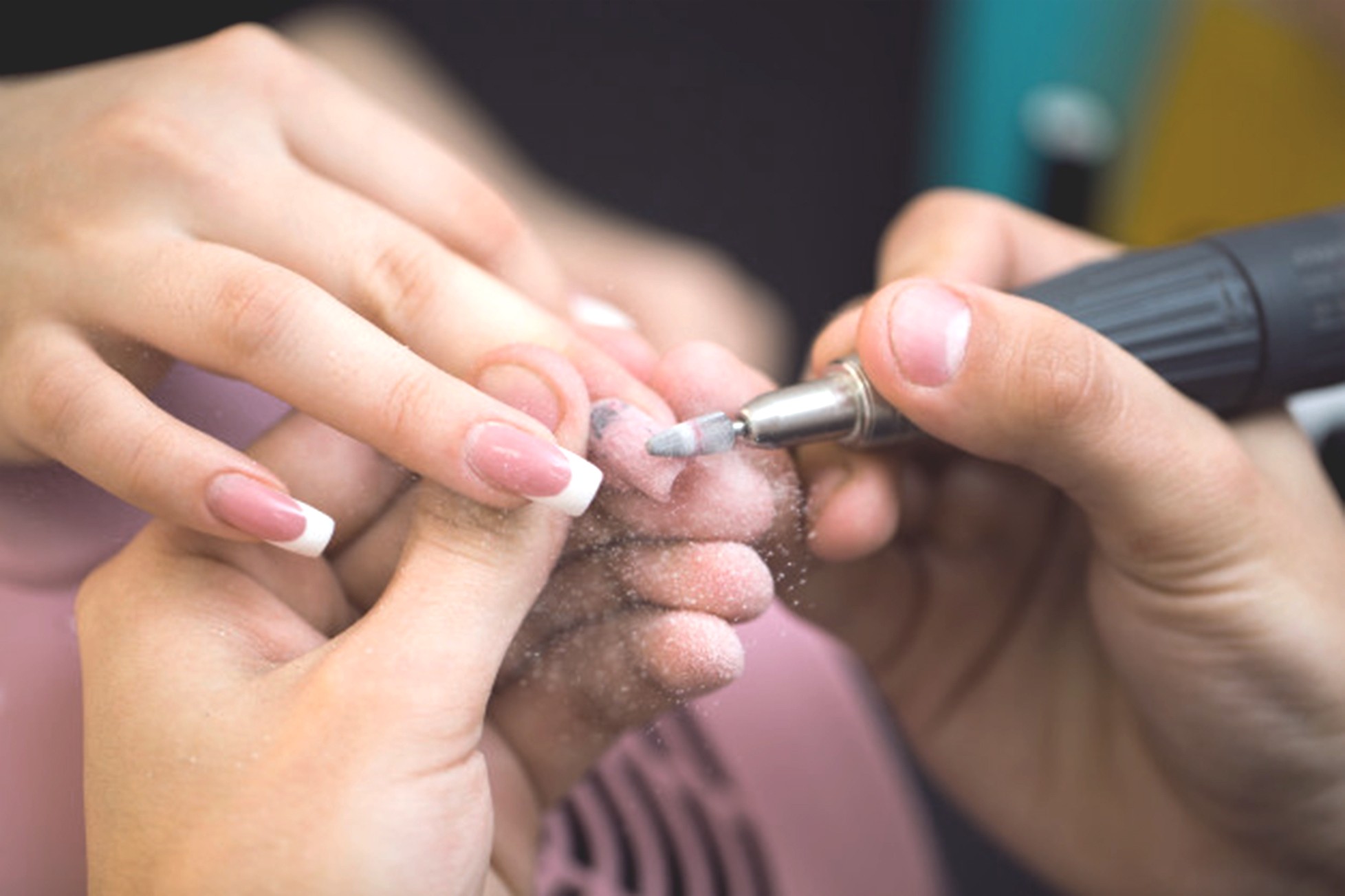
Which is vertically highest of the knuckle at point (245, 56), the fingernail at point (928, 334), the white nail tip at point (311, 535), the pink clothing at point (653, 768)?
the fingernail at point (928, 334)

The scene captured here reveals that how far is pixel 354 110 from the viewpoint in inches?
19.3

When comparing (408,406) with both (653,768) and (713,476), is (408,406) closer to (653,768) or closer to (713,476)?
(713,476)

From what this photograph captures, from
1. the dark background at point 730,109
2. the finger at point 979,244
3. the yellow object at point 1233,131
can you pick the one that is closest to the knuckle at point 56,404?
the finger at point 979,244

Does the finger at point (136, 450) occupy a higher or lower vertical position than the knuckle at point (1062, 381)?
lower

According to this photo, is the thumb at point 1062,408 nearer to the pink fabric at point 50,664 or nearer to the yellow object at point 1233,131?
the pink fabric at point 50,664

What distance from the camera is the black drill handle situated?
1.47ft

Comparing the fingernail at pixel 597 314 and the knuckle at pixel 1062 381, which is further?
the fingernail at pixel 597 314

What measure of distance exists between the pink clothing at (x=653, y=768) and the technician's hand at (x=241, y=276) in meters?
0.03

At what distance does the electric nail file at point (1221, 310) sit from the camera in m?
0.45

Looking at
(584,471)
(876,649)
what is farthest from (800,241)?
(584,471)

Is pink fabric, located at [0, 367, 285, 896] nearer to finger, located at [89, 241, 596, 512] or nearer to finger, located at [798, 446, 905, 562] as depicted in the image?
finger, located at [89, 241, 596, 512]

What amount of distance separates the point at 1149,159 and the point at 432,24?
693mm

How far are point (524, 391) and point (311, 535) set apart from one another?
0.08 metres

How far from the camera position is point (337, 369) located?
384 millimetres
